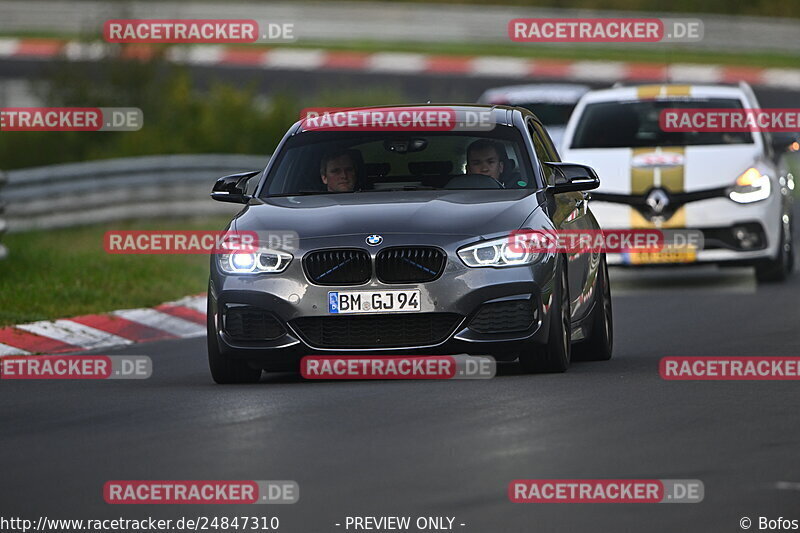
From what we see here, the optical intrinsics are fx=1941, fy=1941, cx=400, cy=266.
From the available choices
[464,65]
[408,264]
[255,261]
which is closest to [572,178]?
[408,264]

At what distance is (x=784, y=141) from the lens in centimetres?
1708

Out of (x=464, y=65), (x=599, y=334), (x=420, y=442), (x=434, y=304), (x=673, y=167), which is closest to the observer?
(x=420, y=442)

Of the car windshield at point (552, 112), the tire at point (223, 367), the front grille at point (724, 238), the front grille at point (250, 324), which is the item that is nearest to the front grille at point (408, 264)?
the front grille at point (250, 324)

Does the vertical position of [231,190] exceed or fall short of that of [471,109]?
it falls short

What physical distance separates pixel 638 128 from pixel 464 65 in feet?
78.5

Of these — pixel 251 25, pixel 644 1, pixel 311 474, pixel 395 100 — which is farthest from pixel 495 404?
pixel 644 1

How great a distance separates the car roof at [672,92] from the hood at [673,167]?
921 millimetres

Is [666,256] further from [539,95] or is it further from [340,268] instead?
[539,95]

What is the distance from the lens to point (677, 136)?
16.9m

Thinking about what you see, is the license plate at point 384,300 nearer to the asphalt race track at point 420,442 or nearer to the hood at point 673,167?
the asphalt race track at point 420,442

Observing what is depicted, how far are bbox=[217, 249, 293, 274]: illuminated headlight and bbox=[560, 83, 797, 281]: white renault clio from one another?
7.09 m

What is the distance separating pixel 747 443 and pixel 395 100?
26357mm

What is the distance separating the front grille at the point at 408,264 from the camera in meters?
9.45

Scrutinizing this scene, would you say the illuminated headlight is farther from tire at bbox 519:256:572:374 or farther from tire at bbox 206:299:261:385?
tire at bbox 519:256:572:374
